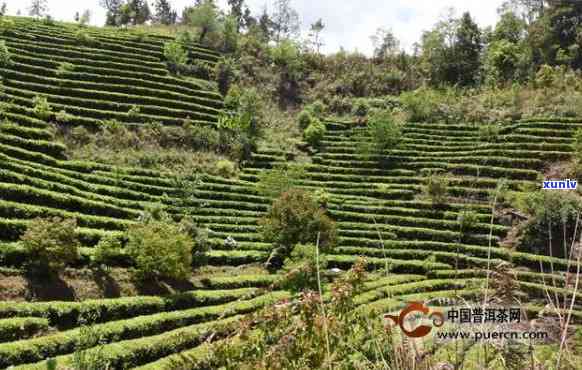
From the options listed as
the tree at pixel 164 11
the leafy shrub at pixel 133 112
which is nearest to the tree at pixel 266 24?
the tree at pixel 164 11

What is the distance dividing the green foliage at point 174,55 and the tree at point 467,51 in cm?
2878

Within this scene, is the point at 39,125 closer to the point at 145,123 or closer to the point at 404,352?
the point at 145,123

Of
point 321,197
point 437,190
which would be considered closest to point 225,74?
point 321,197

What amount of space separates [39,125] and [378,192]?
22167 millimetres

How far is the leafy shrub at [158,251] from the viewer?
1972cm

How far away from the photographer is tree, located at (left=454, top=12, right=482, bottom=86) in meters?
53.8

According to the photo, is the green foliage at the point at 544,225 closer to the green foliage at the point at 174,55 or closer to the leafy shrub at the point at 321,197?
the leafy shrub at the point at 321,197

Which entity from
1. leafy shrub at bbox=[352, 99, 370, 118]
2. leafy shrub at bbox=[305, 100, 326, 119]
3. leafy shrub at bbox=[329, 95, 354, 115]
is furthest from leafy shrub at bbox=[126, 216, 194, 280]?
leafy shrub at bbox=[329, 95, 354, 115]

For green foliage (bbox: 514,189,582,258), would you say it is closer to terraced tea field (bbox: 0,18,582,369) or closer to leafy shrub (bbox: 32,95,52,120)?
terraced tea field (bbox: 0,18,582,369)

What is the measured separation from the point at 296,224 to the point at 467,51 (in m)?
40.4

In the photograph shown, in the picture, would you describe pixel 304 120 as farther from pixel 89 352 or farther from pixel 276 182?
pixel 89 352

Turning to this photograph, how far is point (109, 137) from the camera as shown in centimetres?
3384

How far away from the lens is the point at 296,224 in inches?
933

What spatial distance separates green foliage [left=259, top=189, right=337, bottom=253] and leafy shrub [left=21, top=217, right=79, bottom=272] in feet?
29.5
